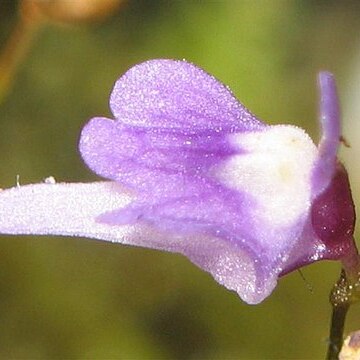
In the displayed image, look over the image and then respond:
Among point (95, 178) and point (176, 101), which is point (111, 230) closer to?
point (176, 101)

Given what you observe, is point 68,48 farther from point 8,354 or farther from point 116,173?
point 116,173

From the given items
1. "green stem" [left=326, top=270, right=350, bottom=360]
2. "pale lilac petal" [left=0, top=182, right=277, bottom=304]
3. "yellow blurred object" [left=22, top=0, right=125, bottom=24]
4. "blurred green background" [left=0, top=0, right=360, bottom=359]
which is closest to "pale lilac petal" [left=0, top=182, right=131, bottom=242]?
"pale lilac petal" [left=0, top=182, right=277, bottom=304]

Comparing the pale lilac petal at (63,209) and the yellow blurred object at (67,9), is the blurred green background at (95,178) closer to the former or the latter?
the yellow blurred object at (67,9)

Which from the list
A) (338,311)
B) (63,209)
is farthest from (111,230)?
(338,311)

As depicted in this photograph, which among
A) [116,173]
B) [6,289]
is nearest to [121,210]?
[116,173]

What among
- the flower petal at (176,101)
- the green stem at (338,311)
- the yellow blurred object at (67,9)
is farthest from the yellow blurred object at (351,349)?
the yellow blurred object at (67,9)

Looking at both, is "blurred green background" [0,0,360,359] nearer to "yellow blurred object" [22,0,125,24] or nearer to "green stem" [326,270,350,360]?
"yellow blurred object" [22,0,125,24]

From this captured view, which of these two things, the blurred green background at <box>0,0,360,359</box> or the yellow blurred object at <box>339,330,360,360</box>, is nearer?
the yellow blurred object at <box>339,330,360,360</box>
